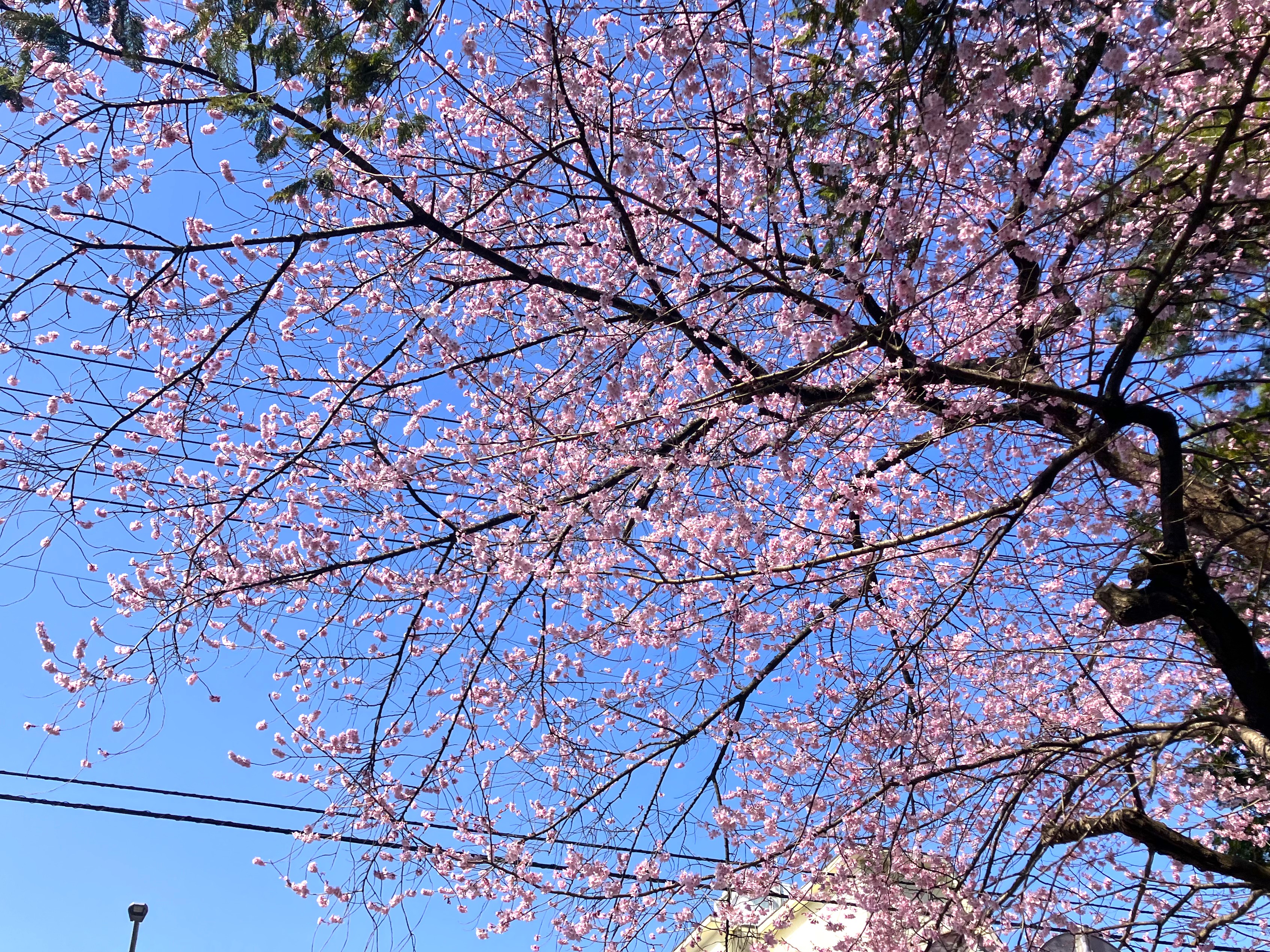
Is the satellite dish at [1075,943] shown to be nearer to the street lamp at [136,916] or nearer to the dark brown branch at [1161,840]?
the dark brown branch at [1161,840]

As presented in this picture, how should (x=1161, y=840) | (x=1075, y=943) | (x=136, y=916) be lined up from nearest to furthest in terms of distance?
(x=1161, y=840) < (x=1075, y=943) < (x=136, y=916)

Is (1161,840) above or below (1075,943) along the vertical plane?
above

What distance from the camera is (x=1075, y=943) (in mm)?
5102

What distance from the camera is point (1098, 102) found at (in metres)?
3.58

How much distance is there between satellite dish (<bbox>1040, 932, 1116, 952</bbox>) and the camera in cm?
441

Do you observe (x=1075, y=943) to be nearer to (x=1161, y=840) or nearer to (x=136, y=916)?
(x=1161, y=840)

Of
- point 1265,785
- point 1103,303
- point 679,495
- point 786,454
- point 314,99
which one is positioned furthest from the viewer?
point 679,495

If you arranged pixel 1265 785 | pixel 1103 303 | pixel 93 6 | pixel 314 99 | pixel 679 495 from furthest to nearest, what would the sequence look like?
pixel 679 495 → pixel 1265 785 → pixel 1103 303 → pixel 314 99 → pixel 93 6

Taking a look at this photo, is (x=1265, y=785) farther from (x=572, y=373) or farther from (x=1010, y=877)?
(x=572, y=373)

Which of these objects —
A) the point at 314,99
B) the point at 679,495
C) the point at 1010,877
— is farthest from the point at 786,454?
the point at 314,99

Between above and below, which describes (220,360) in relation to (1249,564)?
above

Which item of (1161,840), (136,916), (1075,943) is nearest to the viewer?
(1161,840)

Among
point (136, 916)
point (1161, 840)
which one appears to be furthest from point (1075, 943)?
point (136, 916)

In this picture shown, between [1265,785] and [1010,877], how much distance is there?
1.36 meters
